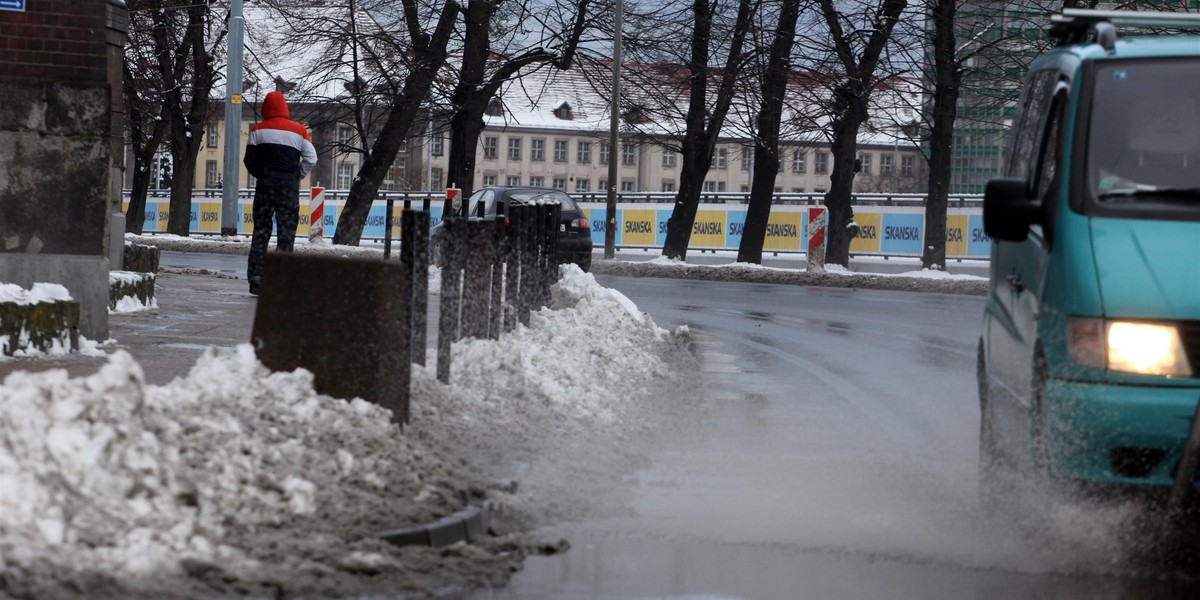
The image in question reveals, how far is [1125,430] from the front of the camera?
5809 millimetres

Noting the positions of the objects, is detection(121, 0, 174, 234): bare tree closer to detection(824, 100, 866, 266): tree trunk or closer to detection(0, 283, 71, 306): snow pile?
detection(824, 100, 866, 266): tree trunk

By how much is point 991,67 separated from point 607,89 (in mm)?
8675

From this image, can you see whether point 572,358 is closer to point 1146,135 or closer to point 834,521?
point 834,521

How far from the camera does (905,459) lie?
348 inches

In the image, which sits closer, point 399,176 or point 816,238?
point 816,238

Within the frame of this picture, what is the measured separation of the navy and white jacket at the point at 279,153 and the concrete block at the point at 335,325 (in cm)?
791

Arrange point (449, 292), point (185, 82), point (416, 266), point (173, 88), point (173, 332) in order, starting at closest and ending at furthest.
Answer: point (416, 266), point (449, 292), point (173, 332), point (173, 88), point (185, 82)

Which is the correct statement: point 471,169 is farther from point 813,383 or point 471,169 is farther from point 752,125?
point 813,383

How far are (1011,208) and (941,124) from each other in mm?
29167

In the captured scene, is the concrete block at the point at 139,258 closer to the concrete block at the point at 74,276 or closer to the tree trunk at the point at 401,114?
the concrete block at the point at 74,276

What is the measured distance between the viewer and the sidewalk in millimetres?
9656

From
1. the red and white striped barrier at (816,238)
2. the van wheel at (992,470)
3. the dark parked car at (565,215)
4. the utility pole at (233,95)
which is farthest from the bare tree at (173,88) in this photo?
the van wheel at (992,470)

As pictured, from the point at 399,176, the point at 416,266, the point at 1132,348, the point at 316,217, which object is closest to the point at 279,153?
the point at 416,266

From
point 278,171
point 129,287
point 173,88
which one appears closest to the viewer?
point 129,287
